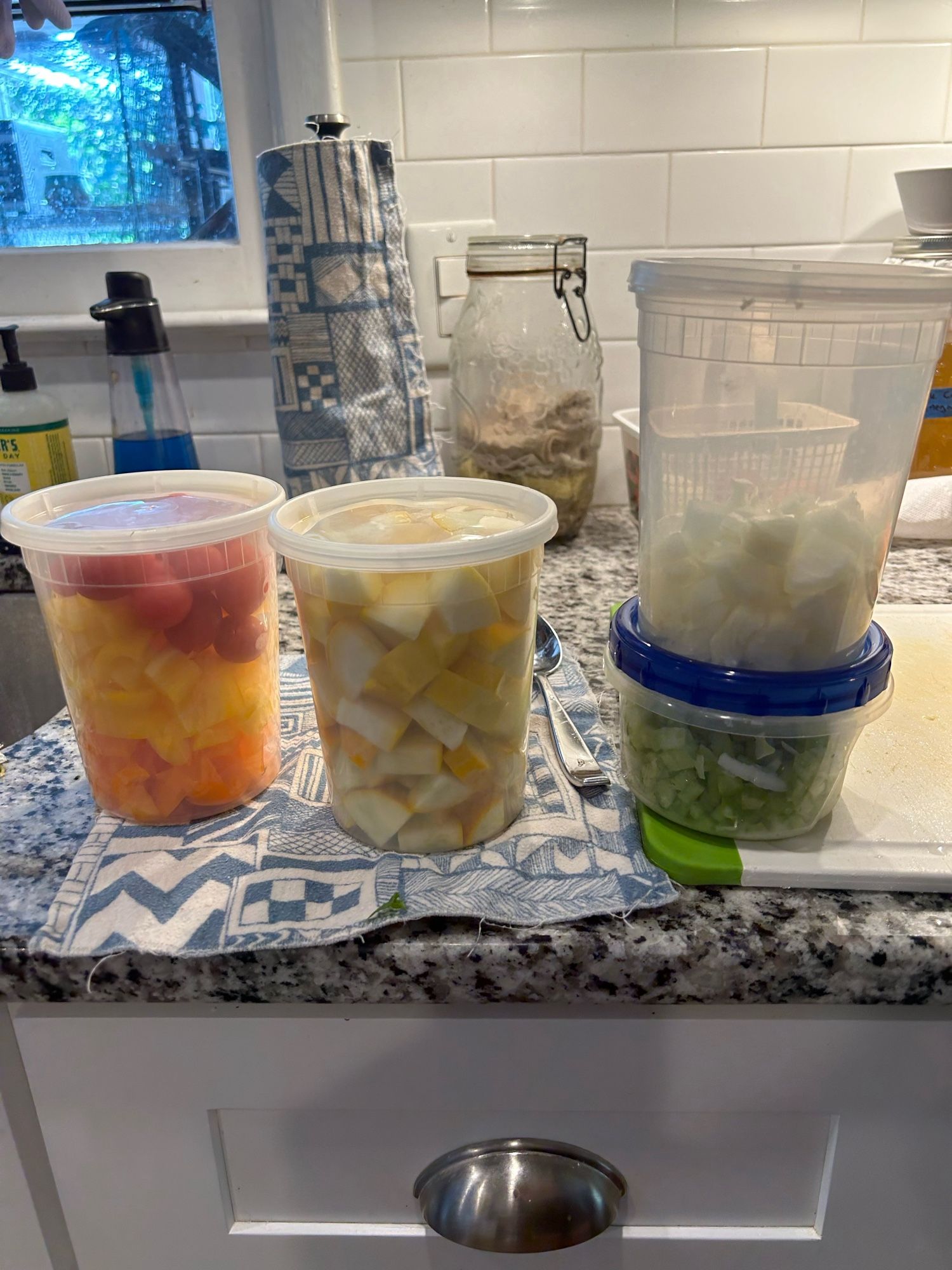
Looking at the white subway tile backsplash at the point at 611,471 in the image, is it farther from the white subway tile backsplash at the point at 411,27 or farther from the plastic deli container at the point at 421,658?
the plastic deli container at the point at 421,658

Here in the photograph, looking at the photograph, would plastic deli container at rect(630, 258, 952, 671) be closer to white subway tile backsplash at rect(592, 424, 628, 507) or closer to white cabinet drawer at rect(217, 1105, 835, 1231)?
white cabinet drawer at rect(217, 1105, 835, 1231)

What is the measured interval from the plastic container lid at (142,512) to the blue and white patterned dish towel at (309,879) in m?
0.16

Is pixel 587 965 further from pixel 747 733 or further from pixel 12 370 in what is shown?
pixel 12 370

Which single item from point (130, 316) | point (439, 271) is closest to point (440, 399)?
point (439, 271)

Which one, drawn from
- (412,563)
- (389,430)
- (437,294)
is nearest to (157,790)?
(412,563)

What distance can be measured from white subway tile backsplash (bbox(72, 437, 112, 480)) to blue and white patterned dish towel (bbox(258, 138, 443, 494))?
0.37 m

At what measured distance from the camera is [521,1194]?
0.47 metres

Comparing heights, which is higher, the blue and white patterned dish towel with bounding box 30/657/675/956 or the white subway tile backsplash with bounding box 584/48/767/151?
the white subway tile backsplash with bounding box 584/48/767/151

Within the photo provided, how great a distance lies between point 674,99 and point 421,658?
2.77ft

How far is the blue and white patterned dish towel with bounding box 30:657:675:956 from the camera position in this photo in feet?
1.34

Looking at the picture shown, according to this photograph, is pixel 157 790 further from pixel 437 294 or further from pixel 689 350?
pixel 437 294

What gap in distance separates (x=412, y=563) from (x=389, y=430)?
1.74ft

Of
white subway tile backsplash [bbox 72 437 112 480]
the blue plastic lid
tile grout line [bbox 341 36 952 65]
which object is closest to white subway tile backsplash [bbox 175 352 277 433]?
white subway tile backsplash [bbox 72 437 112 480]

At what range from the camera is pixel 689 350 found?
16.3 inches
